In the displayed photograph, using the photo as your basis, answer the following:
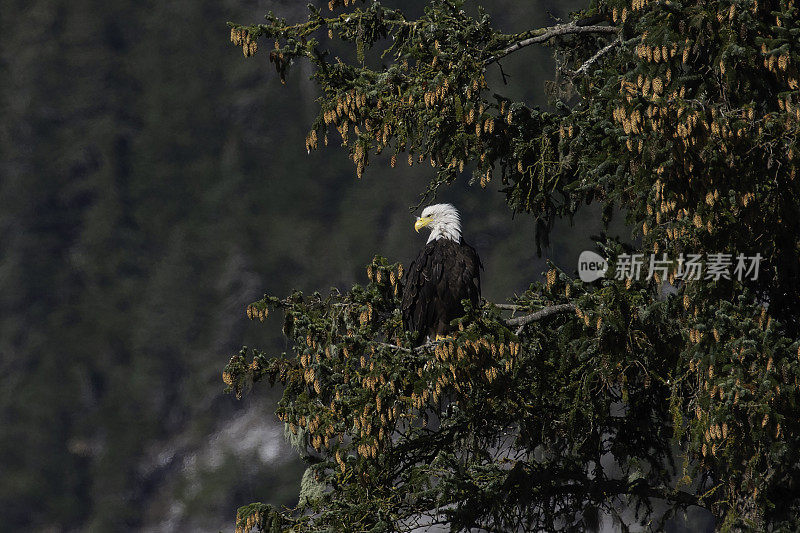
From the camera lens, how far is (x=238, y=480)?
5753cm

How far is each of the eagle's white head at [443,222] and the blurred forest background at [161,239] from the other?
1637 inches

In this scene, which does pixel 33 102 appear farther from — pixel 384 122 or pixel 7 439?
pixel 384 122

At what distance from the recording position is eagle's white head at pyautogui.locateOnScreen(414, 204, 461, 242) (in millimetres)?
10633

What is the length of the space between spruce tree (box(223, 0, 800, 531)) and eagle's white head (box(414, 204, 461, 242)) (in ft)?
1.91

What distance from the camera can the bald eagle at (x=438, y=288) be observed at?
383 inches

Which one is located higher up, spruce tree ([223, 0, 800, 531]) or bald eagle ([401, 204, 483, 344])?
bald eagle ([401, 204, 483, 344])

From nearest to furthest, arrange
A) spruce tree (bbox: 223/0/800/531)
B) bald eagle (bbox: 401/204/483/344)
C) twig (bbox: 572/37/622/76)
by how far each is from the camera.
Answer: spruce tree (bbox: 223/0/800/531) → twig (bbox: 572/37/622/76) → bald eagle (bbox: 401/204/483/344)

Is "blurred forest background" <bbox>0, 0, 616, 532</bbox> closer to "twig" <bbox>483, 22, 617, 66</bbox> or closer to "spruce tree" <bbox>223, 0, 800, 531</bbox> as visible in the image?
"twig" <bbox>483, 22, 617, 66</bbox>

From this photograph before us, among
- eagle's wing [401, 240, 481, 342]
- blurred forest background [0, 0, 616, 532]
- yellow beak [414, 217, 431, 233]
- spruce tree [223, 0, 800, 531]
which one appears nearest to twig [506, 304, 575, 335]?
spruce tree [223, 0, 800, 531]

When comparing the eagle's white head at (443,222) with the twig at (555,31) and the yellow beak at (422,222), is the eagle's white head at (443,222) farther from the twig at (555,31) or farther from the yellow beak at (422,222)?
the twig at (555,31)

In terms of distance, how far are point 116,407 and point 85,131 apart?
1920 centimetres

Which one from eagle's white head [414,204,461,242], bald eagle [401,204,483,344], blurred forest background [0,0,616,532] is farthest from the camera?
blurred forest background [0,0,616,532]

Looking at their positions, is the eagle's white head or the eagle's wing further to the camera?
the eagle's white head

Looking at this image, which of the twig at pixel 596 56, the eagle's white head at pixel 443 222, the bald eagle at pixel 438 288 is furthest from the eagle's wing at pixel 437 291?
the twig at pixel 596 56
